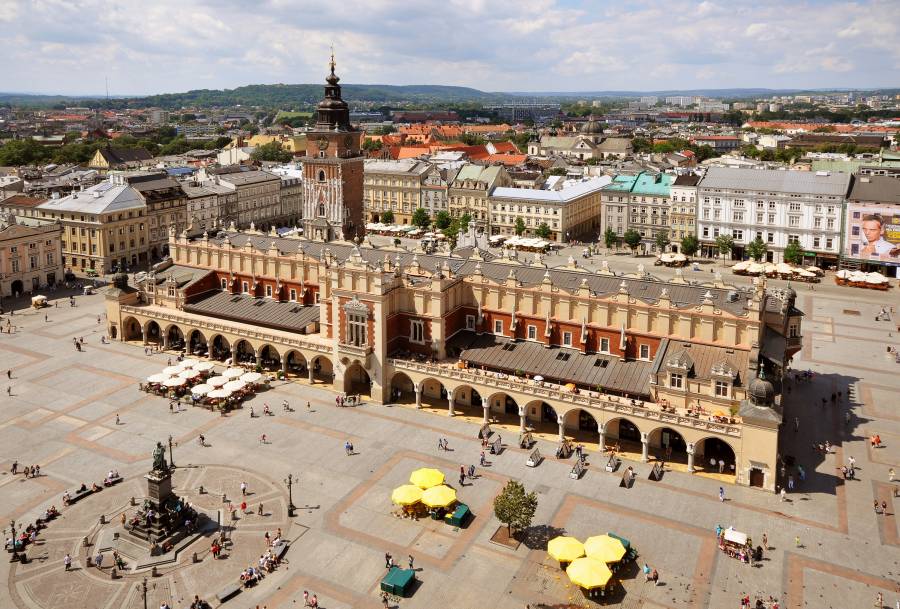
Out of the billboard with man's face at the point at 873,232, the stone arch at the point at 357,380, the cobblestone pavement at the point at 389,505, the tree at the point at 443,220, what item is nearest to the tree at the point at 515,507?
the cobblestone pavement at the point at 389,505

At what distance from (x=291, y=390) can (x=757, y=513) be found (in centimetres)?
5049

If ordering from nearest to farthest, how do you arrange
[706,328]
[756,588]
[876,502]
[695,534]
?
[756,588] → [695,534] → [876,502] → [706,328]

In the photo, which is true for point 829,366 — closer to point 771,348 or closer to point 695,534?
point 771,348

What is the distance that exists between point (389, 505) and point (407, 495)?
118 inches

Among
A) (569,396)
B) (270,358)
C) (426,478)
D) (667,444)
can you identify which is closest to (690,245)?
(667,444)

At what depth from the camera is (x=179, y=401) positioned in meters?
81.4

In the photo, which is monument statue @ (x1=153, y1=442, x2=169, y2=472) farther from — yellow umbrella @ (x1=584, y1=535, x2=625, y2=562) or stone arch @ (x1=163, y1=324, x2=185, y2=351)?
stone arch @ (x1=163, y1=324, x2=185, y2=351)

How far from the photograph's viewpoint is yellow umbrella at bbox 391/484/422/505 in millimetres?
57969

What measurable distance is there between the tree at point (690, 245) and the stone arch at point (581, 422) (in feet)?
290

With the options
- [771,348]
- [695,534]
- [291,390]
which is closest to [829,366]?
[771,348]

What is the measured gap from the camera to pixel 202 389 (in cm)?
8075

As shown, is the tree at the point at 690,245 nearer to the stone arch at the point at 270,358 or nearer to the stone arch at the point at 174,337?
the stone arch at the point at 270,358

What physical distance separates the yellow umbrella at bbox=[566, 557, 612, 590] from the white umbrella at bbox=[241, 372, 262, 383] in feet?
151

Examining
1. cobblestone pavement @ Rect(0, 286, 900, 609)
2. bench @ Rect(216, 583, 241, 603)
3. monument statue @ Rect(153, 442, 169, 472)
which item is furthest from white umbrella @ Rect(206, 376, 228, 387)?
bench @ Rect(216, 583, 241, 603)
